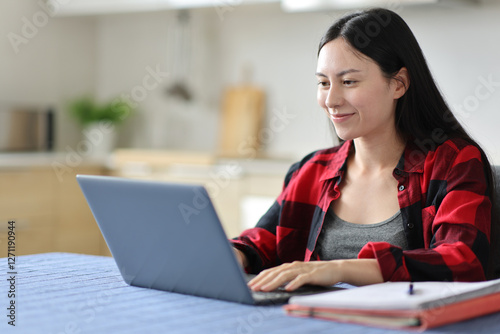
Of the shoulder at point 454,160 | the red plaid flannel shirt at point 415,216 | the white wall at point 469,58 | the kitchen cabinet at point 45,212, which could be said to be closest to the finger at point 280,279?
the red plaid flannel shirt at point 415,216

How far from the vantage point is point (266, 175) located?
3.30 metres

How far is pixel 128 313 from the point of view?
3.11 ft

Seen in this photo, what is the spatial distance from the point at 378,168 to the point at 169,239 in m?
0.64

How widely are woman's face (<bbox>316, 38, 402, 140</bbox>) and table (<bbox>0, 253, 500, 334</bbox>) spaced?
0.56 m

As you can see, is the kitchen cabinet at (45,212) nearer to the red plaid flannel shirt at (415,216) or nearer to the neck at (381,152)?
the red plaid flannel shirt at (415,216)

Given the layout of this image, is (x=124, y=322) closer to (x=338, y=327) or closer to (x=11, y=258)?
(x=338, y=327)

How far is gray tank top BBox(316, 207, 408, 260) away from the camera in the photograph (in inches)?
55.2

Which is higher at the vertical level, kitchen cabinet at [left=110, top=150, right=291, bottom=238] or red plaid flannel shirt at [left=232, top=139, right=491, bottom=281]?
red plaid flannel shirt at [left=232, top=139, right=491, bottom=281]

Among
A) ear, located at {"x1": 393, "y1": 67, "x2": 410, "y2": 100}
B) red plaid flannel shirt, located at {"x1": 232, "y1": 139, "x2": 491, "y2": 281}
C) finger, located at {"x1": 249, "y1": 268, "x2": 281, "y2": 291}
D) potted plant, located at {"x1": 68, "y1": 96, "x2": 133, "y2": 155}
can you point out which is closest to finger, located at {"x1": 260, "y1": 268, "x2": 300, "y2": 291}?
finger, located at {"x1": 249, "y1": 268, "x2": 281, "y2": 291}

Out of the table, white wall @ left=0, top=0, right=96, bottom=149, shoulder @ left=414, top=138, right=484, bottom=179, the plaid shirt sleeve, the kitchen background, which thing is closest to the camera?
the table

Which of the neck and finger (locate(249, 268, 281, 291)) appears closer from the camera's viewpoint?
finger (locate(249, 268, 281, 291))

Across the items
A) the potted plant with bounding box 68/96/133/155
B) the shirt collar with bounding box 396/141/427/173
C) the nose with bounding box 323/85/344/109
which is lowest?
the potted plant with bounding box 68/96/133/155

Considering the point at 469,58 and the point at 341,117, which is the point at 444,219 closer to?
the point at 341,117

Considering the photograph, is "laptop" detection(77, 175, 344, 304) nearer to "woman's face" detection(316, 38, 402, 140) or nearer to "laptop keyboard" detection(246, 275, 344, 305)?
"laptop keyboard" detection(246, 275, 344, 305)
